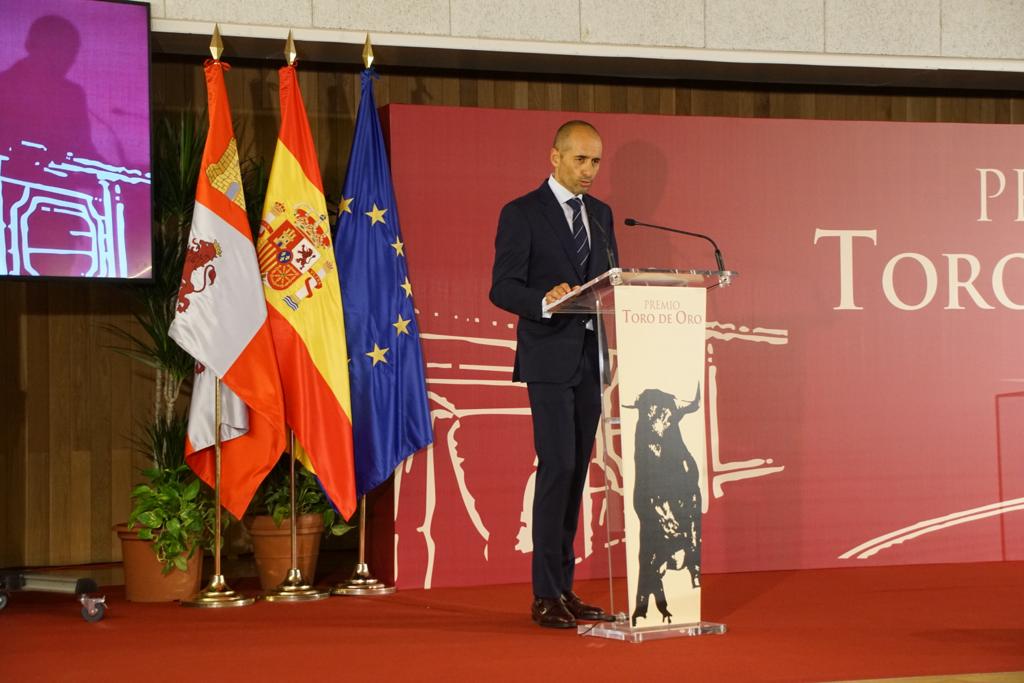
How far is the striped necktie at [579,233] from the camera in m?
4.05

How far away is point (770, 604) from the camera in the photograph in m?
4.42

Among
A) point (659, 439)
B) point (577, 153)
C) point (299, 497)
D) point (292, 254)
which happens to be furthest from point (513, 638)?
point (292, 254)

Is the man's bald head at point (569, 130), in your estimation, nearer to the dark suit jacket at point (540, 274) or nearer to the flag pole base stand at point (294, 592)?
the dark suit jacket at point (540, 274)

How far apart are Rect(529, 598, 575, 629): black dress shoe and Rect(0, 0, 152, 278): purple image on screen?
2170 millimetres

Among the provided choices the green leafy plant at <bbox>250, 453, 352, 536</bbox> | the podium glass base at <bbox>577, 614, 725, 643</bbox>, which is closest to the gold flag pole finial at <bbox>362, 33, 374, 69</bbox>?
the green leafy plant at <bbox>250, 453, 352, 536</bbox>

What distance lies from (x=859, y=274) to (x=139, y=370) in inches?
126

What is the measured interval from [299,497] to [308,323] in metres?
0.73

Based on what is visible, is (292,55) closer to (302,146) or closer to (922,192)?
(302,146)

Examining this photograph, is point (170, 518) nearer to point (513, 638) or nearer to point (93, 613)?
point (93, 613)

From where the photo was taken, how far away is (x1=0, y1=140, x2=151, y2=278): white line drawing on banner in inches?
190

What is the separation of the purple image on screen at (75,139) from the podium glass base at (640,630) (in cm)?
240

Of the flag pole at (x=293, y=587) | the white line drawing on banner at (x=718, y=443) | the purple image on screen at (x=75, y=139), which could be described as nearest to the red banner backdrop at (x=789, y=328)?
the white line drawing on banner at (x=718, y=443)

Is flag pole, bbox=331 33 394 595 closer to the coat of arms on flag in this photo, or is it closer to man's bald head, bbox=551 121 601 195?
the coat of arms on flag

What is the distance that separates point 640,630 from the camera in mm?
3605
